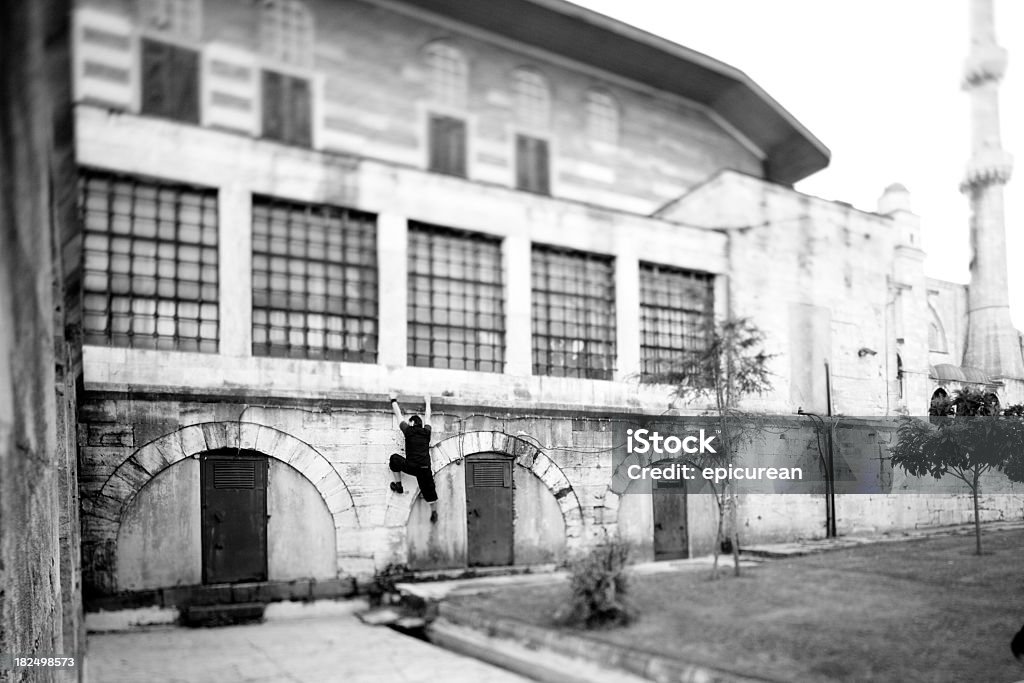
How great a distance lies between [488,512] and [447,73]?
7453 millimetres

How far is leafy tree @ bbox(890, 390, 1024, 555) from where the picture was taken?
8.05 metres

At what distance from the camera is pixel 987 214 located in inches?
310

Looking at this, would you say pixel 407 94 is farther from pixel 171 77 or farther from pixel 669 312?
pixel 669 312

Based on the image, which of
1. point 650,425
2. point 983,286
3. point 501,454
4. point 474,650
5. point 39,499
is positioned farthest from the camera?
point 650,425

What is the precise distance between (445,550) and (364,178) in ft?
18.9

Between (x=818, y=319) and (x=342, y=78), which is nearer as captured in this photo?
(x=342, y=78)

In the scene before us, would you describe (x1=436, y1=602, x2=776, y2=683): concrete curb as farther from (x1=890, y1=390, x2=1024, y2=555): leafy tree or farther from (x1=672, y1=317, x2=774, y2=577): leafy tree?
(x1=890, y1=390, x2=1024, y2=555): leafy tree

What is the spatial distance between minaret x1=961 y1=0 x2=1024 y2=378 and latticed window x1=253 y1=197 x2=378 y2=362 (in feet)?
25.6

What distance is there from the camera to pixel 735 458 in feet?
41.9

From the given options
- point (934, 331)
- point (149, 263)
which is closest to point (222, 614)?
point (149, 263)

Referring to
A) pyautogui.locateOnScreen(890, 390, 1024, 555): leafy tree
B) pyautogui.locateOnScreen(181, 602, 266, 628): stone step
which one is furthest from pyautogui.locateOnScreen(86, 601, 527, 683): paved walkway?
pyautogui.locateOnScreen(890, 390, 1024, 555): leafy tree

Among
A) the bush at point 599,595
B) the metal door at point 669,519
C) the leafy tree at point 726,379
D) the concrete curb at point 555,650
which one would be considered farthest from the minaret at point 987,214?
the metal door at point 669,519

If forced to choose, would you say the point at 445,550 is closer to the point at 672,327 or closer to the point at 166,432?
the point at 166,432

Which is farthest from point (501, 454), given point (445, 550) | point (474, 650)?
point (474, 650)
